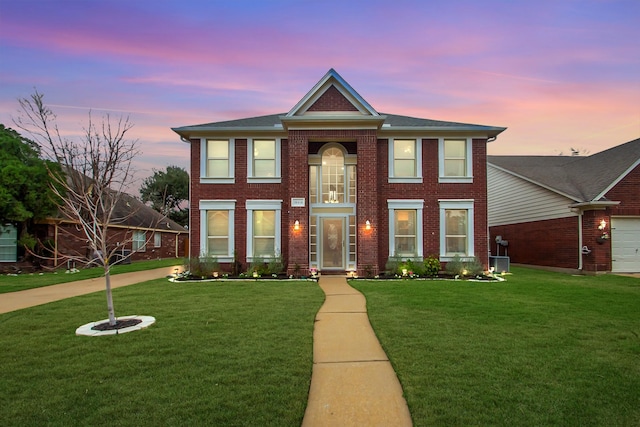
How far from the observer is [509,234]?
20469 mm

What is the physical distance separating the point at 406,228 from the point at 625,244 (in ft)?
30.5

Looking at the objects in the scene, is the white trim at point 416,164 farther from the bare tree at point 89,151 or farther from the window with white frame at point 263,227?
the bare tree at point 89,151

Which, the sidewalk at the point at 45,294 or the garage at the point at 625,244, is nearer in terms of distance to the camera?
the sidewalk at the point at 45,294

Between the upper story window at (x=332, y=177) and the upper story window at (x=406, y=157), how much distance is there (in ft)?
5.60

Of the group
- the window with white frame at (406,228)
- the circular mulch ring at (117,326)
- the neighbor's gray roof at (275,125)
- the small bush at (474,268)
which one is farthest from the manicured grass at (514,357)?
the neighbor's gray roof at (275,125)

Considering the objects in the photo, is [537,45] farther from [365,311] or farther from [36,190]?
[36,190]

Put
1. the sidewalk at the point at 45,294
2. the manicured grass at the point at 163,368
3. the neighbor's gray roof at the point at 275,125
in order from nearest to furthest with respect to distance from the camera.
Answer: the manicured grass at the point at 163,368, the sidewalk at the point at 45,294, the neighbor's gray roof at the point at 275,125

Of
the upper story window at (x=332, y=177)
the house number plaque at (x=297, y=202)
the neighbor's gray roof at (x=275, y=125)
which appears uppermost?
the neighbor's gray roof at (x=275, y=125)

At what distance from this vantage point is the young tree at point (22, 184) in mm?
14602

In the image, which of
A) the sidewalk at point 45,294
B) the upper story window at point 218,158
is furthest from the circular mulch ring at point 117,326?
the upper story window at point 218,158

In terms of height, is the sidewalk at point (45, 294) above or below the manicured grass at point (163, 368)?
below

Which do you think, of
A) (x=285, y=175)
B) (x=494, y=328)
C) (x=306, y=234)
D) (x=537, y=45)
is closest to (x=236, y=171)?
(x=285, y=175)

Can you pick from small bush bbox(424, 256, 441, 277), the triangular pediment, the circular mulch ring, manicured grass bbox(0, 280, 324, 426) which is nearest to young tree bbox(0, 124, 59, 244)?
manicured grass bbox(0, 280, 324, 426)

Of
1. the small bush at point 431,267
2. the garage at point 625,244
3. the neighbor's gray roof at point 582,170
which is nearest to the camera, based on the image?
the small bush at point 431,267
